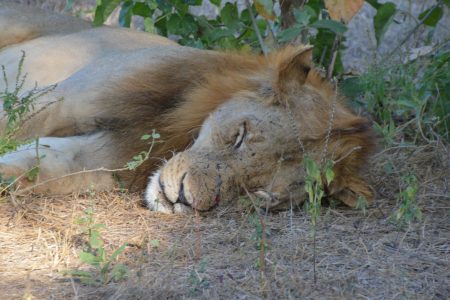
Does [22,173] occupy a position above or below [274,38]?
below

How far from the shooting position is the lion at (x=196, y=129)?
3.64 metres

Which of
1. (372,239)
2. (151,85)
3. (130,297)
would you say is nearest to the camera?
(130,297)

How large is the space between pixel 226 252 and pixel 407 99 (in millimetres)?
1960

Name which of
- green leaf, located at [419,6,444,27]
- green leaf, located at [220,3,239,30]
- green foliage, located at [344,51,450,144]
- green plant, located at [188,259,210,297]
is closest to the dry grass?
green plant, located at [188,259,210,297]

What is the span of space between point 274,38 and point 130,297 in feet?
8.76

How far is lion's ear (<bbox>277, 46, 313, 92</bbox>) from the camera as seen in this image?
12.7 ft

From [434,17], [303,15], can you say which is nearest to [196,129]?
[303,15]

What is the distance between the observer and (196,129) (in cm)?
397

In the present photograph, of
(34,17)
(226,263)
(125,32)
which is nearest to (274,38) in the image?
(125,32)

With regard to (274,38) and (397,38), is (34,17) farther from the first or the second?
(397,38)

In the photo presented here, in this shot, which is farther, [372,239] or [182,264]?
[372,239]

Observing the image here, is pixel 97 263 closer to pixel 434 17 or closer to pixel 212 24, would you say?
pixel 212 24

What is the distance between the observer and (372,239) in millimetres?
3473

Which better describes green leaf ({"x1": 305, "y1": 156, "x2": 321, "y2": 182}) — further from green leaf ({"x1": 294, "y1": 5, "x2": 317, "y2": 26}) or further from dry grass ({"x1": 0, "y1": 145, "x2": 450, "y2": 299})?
green leaf ({"x1": 294, "y1": 5, "x2": 317, "y2": 26})
